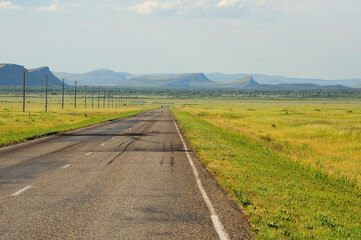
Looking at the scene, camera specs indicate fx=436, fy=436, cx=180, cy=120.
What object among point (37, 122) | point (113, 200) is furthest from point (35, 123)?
point (113, 200)

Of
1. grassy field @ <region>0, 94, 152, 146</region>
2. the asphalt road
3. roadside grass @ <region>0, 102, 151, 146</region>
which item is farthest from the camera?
grassy field @ <region>0, 94, 152, 146</region>

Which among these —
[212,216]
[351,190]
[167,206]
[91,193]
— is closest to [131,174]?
[91,193]

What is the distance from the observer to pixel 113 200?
9.99 metres

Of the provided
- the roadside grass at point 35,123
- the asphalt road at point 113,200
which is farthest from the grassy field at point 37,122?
the asphalt road at point 113,200

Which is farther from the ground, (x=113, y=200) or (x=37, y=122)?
(x=113, y=200)

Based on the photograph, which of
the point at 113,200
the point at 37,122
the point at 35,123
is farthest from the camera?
the point at 37,122

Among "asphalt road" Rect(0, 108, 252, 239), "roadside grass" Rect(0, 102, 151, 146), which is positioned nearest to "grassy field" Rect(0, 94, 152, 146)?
"roadside grass" Rect(0, 102, 151, 146)

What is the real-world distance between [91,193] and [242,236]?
15.5 feet

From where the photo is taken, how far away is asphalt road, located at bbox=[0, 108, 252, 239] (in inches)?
298

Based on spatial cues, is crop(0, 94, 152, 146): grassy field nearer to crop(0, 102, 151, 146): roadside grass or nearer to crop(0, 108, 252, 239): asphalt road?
crop(0, 102, 151, 146): roadside grass

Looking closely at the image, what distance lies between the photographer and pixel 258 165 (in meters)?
16.4

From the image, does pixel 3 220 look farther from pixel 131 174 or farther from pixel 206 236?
pixel 131 174

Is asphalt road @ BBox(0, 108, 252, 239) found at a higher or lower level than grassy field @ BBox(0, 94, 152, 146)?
higher

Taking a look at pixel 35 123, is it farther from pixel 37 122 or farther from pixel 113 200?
pixel 113 200
